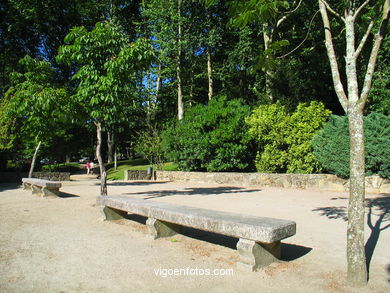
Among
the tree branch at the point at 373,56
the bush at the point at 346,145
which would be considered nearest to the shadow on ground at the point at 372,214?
the bush at the point at 346,145

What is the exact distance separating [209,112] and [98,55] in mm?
9523

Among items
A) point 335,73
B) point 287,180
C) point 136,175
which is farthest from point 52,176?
point 335,73

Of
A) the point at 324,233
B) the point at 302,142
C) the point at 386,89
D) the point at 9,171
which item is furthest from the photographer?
the point at 9,171

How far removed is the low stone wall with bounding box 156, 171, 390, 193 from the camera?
454 inches

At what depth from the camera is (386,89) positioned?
1574 centimetres

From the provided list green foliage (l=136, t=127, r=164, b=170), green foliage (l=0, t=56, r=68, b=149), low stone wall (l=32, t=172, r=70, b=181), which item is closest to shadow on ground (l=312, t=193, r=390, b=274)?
green foliage (l=0, t=56, r=68, b=149)

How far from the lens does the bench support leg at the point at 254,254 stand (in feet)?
12.3

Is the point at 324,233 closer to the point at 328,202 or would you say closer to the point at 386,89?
the point at 328,202

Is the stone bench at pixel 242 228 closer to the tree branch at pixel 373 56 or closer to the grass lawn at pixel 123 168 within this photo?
the tree branch at pixel 373 56

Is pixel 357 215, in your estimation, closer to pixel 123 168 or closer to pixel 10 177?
pixel 10 177

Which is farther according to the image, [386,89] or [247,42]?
[247,42]

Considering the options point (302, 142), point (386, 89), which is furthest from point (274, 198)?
point (386, 89)

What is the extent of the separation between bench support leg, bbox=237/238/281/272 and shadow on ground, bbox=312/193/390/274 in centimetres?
130

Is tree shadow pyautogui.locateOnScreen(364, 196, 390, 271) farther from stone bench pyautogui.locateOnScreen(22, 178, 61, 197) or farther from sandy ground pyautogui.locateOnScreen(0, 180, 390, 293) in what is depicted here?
stone bench pyautogui.locateOnScreen(22, 178, 61, 197)
